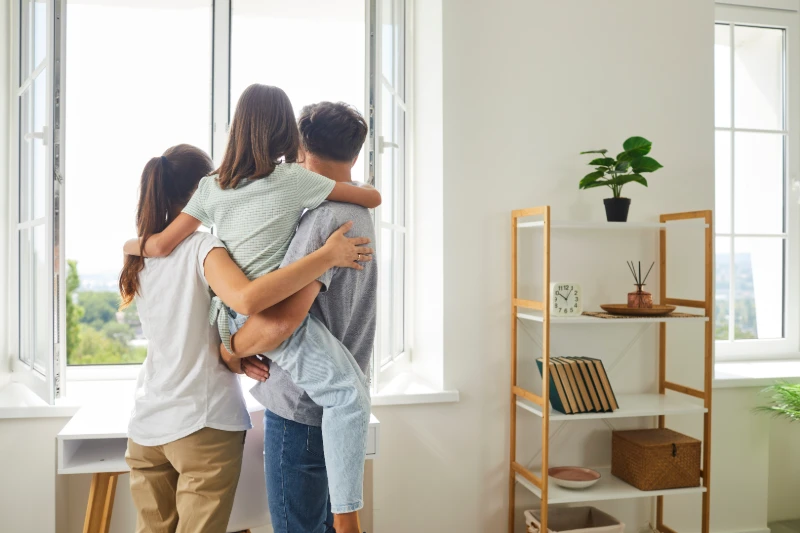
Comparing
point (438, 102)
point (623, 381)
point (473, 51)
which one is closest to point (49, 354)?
point (438, 102)

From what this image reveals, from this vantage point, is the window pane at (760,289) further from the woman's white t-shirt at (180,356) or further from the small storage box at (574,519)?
the woman's white t-shirt at (180,356)

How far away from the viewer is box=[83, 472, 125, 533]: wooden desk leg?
6.04 feet

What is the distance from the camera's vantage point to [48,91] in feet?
7.03

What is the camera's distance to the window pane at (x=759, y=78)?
3.20 m

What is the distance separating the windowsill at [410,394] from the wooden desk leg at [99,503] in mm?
A: 912

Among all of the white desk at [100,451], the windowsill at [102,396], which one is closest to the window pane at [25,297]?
the windowsill at [102,396]

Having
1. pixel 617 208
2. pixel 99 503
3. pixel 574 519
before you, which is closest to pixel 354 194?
pixel 99 503

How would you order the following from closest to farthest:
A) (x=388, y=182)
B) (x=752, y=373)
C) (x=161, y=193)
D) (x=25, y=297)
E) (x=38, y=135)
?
(x=161, y=193) < (x=38, y=135) < (x=25, y=297) < (x=388, y=182) < (x=752, y=373)

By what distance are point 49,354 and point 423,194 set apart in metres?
1.48

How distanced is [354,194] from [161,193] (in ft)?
1.56

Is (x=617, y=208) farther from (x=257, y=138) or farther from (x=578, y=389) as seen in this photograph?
(x=257, y=138)

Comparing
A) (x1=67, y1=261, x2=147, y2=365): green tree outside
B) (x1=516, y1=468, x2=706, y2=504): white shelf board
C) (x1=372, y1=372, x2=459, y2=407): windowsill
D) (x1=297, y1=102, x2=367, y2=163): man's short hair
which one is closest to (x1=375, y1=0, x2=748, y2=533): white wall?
(x1=372, y1=372, x2=459, y2=407): windowsill

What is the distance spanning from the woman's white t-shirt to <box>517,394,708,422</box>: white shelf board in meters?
1.23

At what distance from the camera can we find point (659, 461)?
7.72 feet
